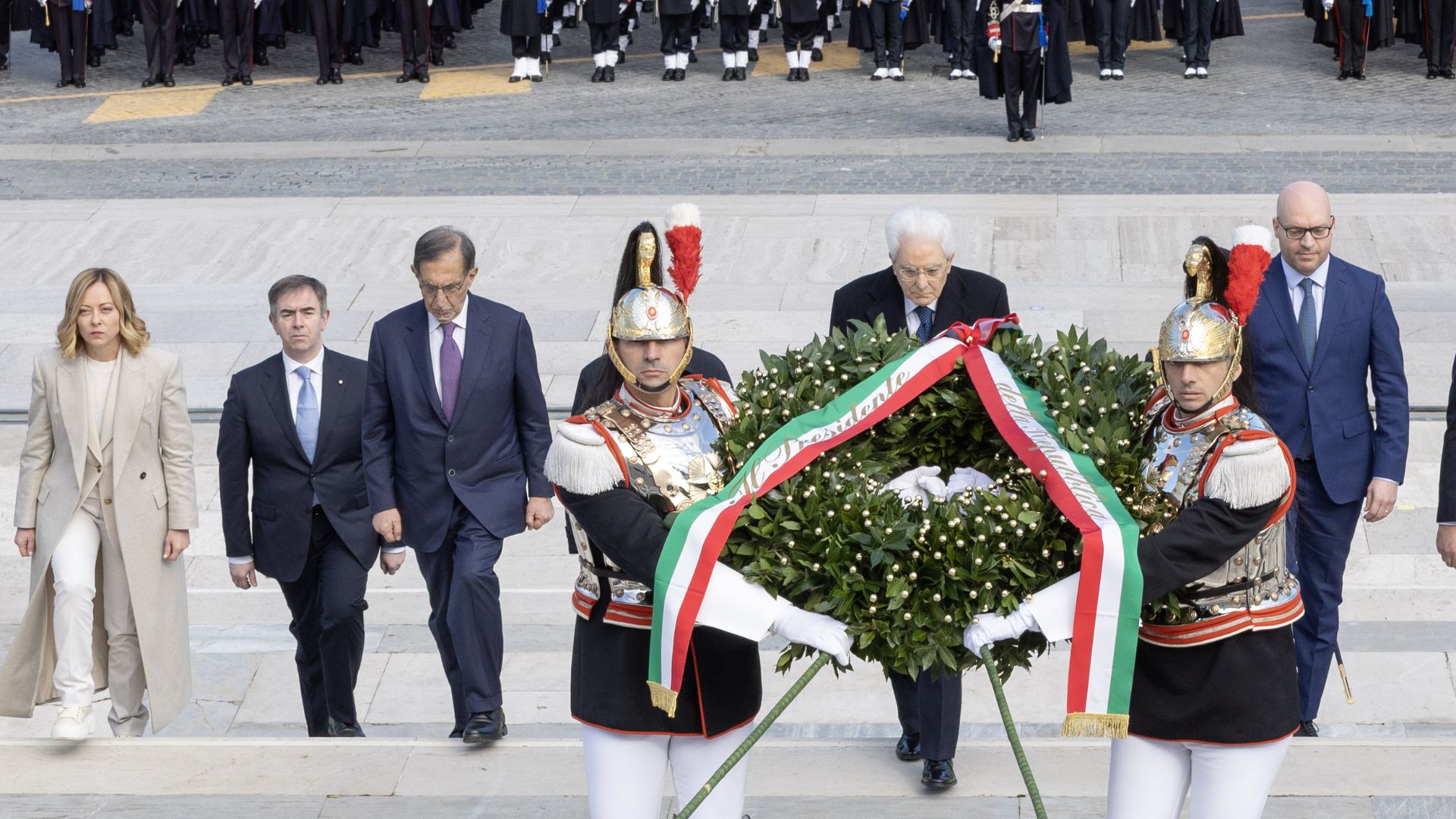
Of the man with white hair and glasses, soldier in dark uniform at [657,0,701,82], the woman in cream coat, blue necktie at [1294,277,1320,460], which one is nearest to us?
the man with white hair and glasses

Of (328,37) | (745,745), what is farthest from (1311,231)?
(328,37)

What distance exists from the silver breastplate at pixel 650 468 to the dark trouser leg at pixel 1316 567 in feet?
8.09

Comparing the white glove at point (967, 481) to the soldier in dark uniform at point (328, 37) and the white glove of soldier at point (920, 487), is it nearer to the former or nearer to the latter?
the white glove of soldier at point (920, 487)

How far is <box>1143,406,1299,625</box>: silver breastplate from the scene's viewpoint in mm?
4422

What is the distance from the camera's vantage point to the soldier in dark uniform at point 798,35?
18000 mm

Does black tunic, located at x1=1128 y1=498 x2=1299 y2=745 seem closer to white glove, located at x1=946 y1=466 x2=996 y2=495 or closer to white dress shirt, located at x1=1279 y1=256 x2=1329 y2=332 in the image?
white glove, located at x1=946 y1=466 x2=996 y2=495

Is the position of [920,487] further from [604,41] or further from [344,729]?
[604,41]

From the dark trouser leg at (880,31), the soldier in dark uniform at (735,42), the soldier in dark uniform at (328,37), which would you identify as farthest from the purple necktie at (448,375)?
the soldier in dark uniform at (328,37)

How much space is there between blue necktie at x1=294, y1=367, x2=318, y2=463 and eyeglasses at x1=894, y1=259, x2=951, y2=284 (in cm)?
218

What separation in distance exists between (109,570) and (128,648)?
288 millimetres

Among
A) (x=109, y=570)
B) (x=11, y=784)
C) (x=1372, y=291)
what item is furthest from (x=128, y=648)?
(x=1372, y=291)

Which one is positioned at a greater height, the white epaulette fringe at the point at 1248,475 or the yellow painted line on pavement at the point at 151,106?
the yellow painted line on pavement at the point at 151,106

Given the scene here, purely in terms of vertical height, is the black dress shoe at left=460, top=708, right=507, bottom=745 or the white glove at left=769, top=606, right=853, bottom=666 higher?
the white glove at left=769, top=606, right=853, bottom=666

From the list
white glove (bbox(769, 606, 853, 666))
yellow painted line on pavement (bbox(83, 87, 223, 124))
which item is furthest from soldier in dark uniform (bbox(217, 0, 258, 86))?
white glove (bbox(769, 606, 853, 666))
